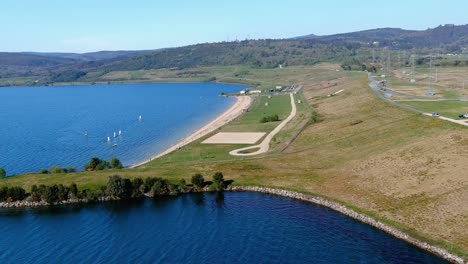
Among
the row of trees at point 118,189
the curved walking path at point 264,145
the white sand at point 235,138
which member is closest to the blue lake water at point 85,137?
the white sand at point 235,138

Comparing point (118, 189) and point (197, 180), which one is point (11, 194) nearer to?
point (118, 189)

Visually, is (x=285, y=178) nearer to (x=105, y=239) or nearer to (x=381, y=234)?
(x=381, y=234)

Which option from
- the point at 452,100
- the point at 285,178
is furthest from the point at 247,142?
the point at 452,100

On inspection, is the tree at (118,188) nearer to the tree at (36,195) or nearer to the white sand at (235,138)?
the tree at (36,195)

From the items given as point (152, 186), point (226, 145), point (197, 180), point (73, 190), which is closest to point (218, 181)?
point (197, 180)

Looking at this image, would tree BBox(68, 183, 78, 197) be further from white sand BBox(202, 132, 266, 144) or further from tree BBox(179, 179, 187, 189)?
white sand BBox(202, 132, 266, 144)

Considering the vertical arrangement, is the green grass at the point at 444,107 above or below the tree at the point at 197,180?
above

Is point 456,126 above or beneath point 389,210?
above
